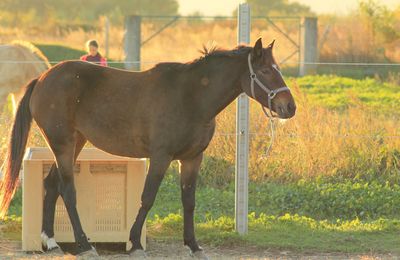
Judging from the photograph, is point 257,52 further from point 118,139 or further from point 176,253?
point 176,253

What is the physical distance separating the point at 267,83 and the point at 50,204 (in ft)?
6.90

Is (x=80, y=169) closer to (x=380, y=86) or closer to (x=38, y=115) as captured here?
(x=38, y=115)

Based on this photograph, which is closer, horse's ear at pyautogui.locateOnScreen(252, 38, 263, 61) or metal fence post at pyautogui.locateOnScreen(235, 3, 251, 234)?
horse's ear at pyautogui.locateOnScreen(252, 38, 263, 61)

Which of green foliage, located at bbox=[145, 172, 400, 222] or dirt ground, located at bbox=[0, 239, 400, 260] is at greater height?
green foliage, located at bbox=[145, 172, 400, 222]

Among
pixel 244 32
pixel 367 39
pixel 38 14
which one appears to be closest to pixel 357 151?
pixel 244 32

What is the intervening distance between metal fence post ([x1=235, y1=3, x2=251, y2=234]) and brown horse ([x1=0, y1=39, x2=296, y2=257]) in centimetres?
107

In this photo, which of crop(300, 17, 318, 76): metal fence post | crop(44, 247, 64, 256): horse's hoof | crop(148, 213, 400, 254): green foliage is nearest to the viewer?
crop(44, 247, 64, 256): horse's hoof

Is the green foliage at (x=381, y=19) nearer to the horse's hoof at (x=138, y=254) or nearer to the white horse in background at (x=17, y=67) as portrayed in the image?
the white horse in background at (x=17, y=67)

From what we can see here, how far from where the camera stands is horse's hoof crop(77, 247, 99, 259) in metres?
8.13

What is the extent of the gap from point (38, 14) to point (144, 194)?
57.0 meters

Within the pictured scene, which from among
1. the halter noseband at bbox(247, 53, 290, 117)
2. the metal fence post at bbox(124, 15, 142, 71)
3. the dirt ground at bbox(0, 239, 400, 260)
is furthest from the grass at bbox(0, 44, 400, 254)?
the metal fence post at bbox(124, 15, 142, 71)

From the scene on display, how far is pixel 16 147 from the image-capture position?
8641 millimetres

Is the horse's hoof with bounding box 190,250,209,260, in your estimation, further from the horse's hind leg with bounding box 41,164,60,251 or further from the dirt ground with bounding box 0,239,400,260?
the horse's hind leg with bounding box 41,164,60,251

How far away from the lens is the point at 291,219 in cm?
977
